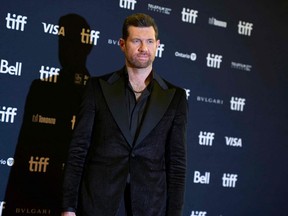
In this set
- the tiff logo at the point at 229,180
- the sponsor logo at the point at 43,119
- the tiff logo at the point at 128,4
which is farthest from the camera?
the tiff logo at the point at 229,180

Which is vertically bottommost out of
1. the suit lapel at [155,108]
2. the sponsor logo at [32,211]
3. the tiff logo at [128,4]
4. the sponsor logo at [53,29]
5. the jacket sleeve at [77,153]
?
the sponsor logo at [32,211]

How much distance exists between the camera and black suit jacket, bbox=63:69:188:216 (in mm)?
2279

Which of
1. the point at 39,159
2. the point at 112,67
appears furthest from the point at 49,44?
the point at 39,159

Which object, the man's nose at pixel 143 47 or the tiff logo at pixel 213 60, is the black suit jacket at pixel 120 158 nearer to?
the man's nose at pixel 143 47

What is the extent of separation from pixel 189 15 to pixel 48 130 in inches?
61.1

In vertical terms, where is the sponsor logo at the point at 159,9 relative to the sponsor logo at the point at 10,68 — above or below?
above

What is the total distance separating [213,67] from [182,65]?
32cm

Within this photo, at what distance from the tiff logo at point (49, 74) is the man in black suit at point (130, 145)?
0.98 metres

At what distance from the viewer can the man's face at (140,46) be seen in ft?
7.68

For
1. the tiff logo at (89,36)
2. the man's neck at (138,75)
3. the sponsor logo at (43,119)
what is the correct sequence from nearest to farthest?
the man's neck at (138,75)
the sponsor logo at (43,119)
the tiff logo at (89,36)

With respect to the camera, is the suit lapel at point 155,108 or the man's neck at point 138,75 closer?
the suit lapel at point 155,108

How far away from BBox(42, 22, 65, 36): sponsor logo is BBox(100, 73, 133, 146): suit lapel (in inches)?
43.0

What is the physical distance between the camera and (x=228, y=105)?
414 centimetres

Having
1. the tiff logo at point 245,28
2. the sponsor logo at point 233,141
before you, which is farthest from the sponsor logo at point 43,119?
the tiff logo at point 245,28
